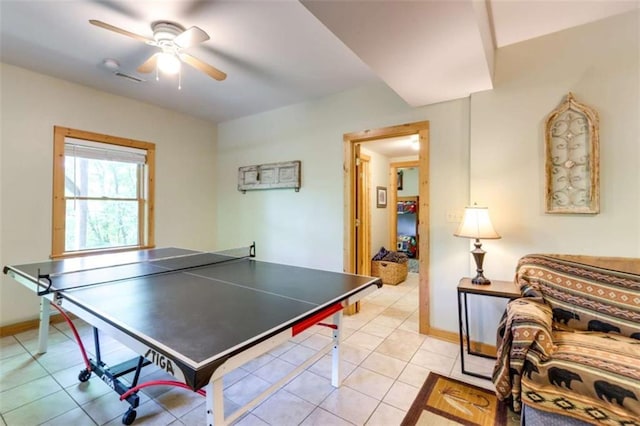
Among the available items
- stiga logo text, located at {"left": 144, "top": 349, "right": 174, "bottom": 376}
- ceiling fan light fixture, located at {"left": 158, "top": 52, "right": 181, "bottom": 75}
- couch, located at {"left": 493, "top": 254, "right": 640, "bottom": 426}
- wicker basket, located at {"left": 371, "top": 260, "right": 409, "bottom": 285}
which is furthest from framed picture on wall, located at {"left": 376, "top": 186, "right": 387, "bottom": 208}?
stiga logo text, located at {"left": 144, "top": 349, "right": 174, "bottom": 376}

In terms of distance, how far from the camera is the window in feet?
10.7

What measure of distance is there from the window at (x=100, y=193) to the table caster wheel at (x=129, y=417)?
246 cm

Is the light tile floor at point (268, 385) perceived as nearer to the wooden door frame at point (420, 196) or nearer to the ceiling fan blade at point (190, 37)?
the wooden door frame at point (420, 196)

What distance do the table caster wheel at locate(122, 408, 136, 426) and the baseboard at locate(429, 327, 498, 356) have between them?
2.52 m

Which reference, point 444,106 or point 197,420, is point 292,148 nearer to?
point 444,106

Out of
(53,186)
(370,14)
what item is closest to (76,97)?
(53,186)

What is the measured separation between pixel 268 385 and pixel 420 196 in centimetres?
218

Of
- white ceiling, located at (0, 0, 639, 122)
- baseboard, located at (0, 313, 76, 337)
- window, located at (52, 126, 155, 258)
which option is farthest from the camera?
window, located at (52, 126, 155, 258)

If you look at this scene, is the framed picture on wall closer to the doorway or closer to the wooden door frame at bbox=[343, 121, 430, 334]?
the doorway

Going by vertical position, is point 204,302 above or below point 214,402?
above

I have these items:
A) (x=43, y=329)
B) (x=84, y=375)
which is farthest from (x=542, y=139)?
(x=43, y=329)

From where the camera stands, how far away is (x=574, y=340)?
5.47 feet

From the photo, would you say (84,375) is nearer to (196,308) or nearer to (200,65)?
(196,308)

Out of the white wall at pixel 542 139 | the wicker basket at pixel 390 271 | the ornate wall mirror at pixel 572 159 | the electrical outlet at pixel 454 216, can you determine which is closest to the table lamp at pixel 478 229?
the white wall at pixel 542 139
